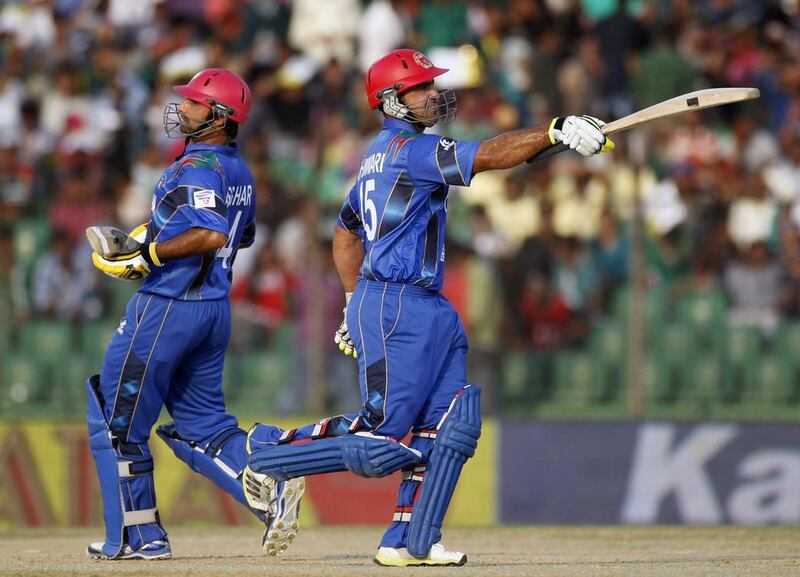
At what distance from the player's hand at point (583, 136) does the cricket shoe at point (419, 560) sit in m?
1.97

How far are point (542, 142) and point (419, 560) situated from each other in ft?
6.58

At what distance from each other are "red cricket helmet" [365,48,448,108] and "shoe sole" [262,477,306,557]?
187cm

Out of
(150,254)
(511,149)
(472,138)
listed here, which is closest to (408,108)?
(511,149)

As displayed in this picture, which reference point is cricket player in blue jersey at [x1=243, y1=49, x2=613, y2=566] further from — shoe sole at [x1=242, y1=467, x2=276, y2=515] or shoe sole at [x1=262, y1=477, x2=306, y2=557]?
shoe sole at [x1=242, y1=467, x2=276, y2=515]

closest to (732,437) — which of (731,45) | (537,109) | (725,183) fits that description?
(725,183)


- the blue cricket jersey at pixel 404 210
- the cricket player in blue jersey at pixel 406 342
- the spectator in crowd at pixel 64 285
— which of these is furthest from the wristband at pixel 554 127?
the spectator in crowd at pixel 64 285

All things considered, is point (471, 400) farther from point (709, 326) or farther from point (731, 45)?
point (731, 45)

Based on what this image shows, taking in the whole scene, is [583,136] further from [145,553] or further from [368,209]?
[145,553]

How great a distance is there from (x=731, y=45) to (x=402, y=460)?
9.36 metres

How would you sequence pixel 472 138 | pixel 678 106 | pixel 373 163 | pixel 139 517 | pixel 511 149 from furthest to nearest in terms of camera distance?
pixel 472 138 → pixel 139 517 → pixel 373 163 → pixel 678 106 → pixel 511 149

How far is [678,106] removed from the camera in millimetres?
6613

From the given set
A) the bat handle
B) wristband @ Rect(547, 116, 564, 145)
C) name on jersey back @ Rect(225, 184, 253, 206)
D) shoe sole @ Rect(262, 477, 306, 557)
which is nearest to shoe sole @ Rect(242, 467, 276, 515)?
shoe sole @ Rect(262, 477, 306, 557)

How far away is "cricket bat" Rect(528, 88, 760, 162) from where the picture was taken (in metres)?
6.46

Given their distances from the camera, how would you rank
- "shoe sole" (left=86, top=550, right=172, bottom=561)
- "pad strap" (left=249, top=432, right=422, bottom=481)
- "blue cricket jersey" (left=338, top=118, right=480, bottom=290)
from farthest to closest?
1. "shoe sole" (left=86, top=550, right=172, bottom=561)
2. "blue cricket jersey" (left=338, top=118, right=480, bottom=290)
3. "pad strap" (left=249, top=432, right=422, bottom=481)
